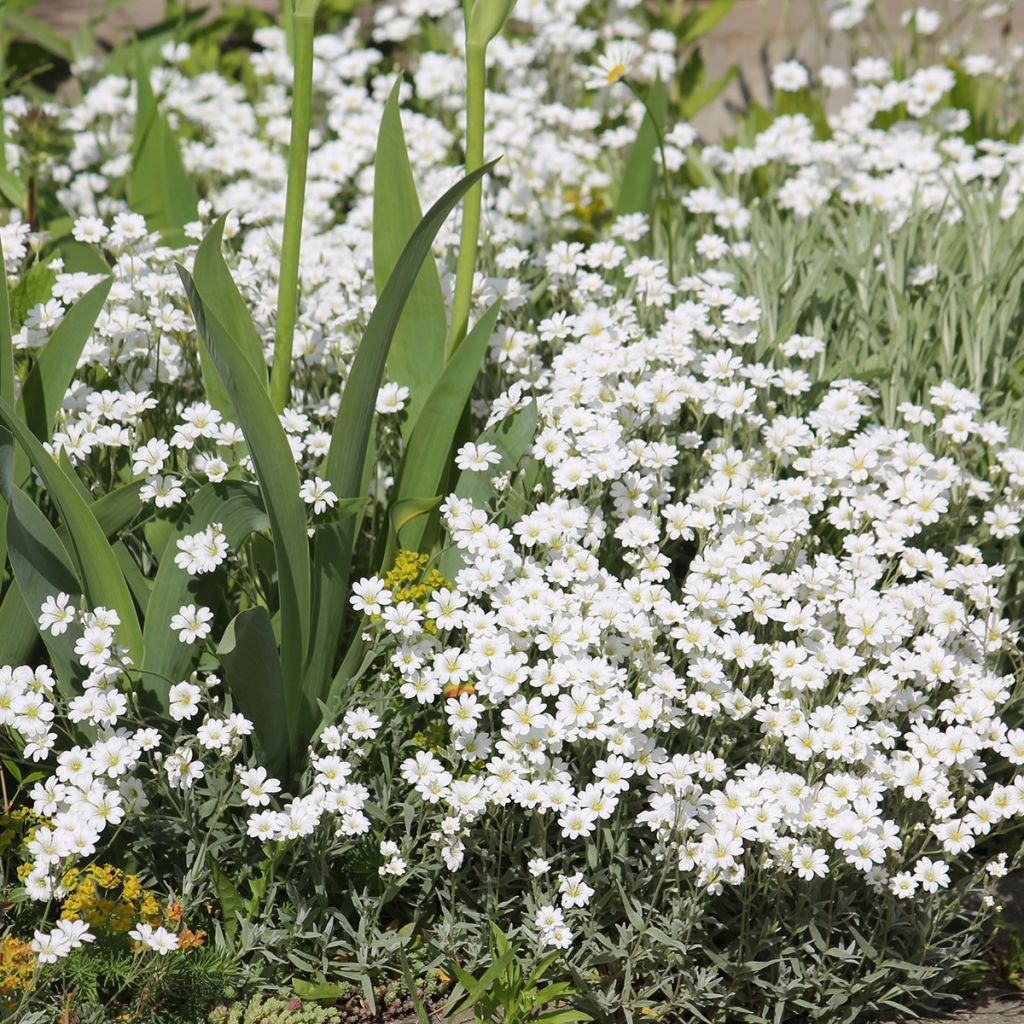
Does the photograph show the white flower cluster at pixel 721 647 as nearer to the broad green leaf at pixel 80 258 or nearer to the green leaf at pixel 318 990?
the green leaf at pixel 318 990

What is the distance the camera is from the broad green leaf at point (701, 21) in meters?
5.20

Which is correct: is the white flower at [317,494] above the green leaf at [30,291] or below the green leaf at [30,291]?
below

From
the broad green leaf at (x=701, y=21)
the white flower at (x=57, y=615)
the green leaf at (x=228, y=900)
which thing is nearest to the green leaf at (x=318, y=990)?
the green leaf at (x=228, y=900)

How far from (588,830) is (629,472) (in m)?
0.78

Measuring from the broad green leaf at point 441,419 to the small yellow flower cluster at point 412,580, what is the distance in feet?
0.66

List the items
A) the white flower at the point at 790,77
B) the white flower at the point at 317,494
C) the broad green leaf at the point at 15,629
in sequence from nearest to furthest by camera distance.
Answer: the white flower at the point at 317,494 < the broad green leaf at the point at 15,629 < the white flower at the point at 790,77

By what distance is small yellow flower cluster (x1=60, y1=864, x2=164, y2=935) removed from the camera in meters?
1.90

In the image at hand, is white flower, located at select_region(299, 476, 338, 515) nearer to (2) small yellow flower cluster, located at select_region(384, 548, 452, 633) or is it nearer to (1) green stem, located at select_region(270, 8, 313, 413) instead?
(2) small yellow flower cluster, located at select_region(384, 548, 452, 633)

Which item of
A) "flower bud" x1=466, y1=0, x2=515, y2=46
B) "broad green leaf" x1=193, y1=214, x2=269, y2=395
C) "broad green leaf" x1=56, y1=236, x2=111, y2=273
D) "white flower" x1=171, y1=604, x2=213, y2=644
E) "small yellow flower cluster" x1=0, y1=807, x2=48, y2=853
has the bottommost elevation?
"small yellow flower cluster" x1=0, y1=807, x2=48, y2=853

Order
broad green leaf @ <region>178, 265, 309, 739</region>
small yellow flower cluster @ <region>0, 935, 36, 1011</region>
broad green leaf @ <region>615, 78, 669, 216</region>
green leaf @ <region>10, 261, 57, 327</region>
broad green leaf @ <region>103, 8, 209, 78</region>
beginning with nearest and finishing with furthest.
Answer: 1. small yellow flower cluster @ <region>0, 935, 36, 1011</region>
2. broad green leaf @ <region>178, 265, 309, 739</region>
3. green leaf @ <region>10, 261, 57, 327</region>
4. broad green leaf @ <region>615, 78, 669, 216</region>
5. broad green leaf @ <region>103, 8, 209, 78</region>

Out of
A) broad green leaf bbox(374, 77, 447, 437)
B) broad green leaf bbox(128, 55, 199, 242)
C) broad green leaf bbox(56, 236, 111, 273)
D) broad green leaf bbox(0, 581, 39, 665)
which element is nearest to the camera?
broad green leaf bbox(0, 581, 39, 665)

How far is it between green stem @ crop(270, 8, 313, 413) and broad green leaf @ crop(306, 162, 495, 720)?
0.72ft

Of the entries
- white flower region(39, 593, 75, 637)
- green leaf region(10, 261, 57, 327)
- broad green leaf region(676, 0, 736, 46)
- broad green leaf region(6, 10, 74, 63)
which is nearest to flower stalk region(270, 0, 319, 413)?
white flower region(39, 593, 75, 637)

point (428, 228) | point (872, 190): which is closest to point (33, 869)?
point (428, 228)
